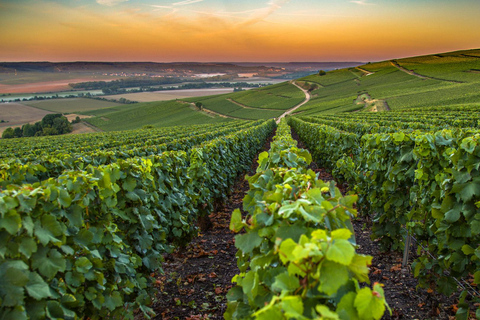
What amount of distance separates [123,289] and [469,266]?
4519 mm

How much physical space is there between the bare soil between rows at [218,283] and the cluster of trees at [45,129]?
84302mm

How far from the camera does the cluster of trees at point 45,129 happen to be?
7694 centimetres

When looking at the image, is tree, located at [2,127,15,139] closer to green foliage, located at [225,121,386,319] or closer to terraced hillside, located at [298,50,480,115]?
terraced hillside, located at [298,50,480,115]

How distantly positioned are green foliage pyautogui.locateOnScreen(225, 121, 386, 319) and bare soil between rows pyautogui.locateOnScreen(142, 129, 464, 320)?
2.02m

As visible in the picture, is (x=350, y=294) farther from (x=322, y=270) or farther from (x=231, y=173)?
(x=231, y=173)

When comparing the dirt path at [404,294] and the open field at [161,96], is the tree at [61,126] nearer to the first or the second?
the open field at [161,96]

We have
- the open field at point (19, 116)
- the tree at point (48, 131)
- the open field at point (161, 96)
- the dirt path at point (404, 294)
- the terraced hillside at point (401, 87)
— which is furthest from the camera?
the open field at point (161, 96)

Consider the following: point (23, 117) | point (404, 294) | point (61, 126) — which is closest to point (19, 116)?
point (23, 117)

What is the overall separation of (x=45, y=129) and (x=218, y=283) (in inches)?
3474

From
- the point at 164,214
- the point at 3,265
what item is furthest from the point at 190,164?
the point at 3,265

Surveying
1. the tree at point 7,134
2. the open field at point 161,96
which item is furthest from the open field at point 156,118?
the open field at point 161,96

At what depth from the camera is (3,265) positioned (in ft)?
7.27

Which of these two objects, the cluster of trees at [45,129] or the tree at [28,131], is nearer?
the cluster of trees at [45,129]

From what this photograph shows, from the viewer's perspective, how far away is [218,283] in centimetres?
552
